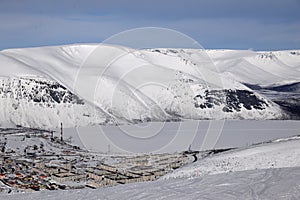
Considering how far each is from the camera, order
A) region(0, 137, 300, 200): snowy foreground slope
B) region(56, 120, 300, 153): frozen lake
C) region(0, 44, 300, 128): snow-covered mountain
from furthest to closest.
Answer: region(0, 44, 300, 128): snow-covered mountain < region(56, 120, 300, 153): frozen lake < region(0, 137, 300, 200): snowy foreground slope

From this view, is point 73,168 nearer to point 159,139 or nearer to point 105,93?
point 159,139

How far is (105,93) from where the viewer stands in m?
114

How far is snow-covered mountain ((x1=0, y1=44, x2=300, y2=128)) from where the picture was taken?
94125mm

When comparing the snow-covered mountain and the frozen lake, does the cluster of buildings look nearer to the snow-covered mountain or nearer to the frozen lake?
the frozen lake

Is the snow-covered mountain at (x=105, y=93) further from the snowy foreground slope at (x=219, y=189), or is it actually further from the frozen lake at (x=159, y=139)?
the snowy foreground slope at (x=219, y=189)

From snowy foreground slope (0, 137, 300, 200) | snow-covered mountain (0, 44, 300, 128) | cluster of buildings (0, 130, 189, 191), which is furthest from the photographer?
snow-covered mountain (0, 44, 300, 128)

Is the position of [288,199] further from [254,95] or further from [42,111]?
[254,95]

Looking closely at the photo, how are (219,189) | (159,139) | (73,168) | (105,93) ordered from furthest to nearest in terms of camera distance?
(105,93) → (159,139) → (73,168) → (219,189)

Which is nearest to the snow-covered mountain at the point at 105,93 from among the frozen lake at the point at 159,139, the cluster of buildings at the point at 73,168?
the frozen lake at the point at 159,139

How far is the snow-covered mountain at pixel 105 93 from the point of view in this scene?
94125mm

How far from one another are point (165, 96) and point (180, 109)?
9133 mm

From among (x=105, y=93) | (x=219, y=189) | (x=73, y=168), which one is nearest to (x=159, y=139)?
(x=73, y=168)

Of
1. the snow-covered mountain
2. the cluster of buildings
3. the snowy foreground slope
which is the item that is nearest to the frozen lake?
the cluster of buildings

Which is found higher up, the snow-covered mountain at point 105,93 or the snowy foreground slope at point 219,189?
the snow-covered mountain at point 105,93
